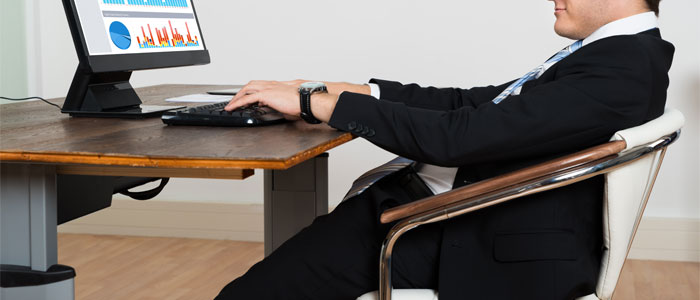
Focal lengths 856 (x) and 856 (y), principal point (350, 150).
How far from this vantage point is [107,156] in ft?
4.21

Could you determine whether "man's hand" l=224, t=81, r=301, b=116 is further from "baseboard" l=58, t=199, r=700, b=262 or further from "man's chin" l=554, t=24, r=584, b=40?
"baseboard" l=58, t=199, r=700, b=262

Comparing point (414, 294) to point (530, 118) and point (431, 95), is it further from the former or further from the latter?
point (431, 95)

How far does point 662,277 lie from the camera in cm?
352

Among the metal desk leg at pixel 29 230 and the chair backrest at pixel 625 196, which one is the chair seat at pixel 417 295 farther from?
the metal desk leg at pixel 29 230

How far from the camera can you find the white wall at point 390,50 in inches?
145

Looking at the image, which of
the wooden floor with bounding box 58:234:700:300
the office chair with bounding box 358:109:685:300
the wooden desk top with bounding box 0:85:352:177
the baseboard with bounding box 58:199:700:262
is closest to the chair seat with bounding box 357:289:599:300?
the office chair with bounding box 358:109:685:300

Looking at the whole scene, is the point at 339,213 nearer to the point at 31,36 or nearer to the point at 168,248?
the point at 168,248

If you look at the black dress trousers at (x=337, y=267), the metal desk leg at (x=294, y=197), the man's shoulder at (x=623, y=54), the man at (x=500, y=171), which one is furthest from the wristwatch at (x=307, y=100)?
the metal desk leg at (x=294, y=197)

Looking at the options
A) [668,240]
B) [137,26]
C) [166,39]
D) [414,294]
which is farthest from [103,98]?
[668,240]

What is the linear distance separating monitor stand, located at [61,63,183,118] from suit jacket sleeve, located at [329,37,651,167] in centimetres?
59

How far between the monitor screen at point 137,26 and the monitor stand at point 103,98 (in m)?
0.07

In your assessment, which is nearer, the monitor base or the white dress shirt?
the white dress shirt

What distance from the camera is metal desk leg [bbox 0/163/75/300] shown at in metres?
1.41

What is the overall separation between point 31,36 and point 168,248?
129cm
